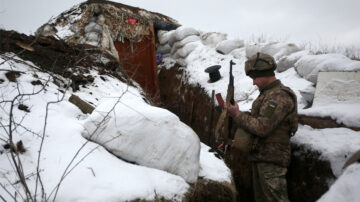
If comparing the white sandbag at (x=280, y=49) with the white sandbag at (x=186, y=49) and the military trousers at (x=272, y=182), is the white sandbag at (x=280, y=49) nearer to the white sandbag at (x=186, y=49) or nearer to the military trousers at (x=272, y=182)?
the white sandbag at (x=186, y=49)

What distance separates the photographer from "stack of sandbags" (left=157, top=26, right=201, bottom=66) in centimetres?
622

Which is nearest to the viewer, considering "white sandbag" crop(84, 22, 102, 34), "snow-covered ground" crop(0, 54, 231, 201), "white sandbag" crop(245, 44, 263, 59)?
"snow-covered ground" crop(0, 54, 231, 201)

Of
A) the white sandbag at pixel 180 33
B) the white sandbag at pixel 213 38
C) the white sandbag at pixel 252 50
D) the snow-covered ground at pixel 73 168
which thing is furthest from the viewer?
the white sandbag at pixel 180 33

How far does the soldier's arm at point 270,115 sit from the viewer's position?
160 centimetres

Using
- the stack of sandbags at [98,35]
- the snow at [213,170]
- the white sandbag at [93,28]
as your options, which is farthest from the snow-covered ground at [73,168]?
the white sandbag at [93,28]

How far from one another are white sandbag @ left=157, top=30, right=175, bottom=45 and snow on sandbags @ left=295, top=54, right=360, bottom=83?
176 inches

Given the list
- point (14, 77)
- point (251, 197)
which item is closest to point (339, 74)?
point (251, 197)

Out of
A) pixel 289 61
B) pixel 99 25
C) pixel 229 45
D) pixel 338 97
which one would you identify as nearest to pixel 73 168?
pixel 338 97

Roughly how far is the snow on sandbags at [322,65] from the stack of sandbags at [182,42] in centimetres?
354

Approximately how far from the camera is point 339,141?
1.52 metres

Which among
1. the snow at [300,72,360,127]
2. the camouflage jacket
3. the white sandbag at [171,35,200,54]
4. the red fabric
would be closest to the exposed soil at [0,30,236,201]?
the camouflage jacket

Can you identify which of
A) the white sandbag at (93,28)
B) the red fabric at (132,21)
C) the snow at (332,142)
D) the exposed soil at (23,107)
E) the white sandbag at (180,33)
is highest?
the red fabric at (132,21)

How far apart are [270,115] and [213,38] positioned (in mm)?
4994

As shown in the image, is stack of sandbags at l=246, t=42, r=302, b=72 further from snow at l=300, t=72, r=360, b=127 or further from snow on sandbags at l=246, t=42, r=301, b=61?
snow at l=300, t=72, r=360, b=127
